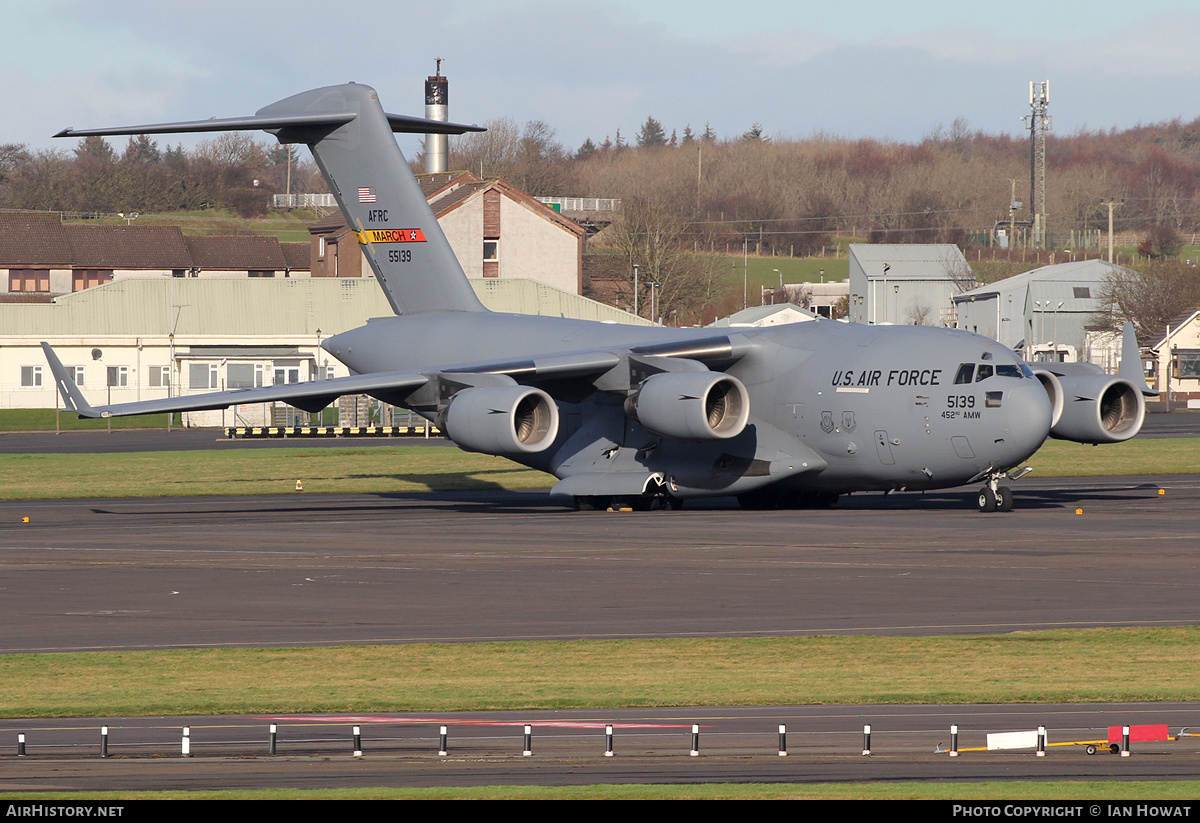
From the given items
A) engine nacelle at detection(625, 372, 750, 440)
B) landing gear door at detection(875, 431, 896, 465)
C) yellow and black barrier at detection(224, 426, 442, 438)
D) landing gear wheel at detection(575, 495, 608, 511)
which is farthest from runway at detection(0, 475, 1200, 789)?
yellow and black barrier at detection(224, 426, 442, 438)

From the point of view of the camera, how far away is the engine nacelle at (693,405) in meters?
27.0

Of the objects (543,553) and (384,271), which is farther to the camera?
(384,271)

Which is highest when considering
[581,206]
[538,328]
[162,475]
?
[581,206]

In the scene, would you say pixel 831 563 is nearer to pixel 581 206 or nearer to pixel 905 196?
pixel 581 206

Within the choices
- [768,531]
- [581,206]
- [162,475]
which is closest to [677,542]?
[768,531]

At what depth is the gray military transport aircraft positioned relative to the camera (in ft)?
88.6

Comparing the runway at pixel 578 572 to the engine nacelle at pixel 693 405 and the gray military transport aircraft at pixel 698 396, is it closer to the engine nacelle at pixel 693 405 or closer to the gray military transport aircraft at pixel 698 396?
the gray military transport aircraft at pixel 698 396

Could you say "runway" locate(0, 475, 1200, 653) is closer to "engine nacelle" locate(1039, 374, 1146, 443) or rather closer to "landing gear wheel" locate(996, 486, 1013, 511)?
"landing gear wheel" locate(996, 486, 1013, 511)

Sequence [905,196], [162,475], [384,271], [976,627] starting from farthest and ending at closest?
[905,196] < [162,475] < [384,271] < [976,627]

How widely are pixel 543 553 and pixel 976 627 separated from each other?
8555mm

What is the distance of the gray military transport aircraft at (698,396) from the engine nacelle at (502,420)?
4cm

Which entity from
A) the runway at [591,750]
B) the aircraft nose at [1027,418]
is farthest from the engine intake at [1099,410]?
the runway at [591,750]

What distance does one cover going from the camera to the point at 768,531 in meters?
25.2

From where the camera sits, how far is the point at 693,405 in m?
27.0
